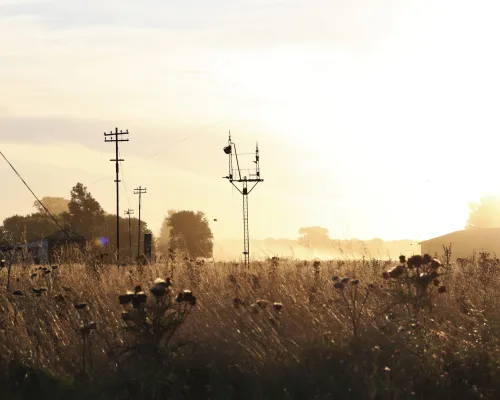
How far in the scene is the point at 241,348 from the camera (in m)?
7.56

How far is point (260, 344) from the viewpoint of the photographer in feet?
25.3

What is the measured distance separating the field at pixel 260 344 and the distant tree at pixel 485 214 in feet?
385

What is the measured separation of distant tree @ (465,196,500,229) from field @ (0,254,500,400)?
117m

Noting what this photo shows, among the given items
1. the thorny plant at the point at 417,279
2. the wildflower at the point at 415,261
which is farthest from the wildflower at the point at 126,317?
the wildflower at the point at 415,261

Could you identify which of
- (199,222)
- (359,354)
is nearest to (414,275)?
(359,354)

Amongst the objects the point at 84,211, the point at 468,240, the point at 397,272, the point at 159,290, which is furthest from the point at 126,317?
the point at 84,211

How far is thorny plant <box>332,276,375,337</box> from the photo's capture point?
736cm

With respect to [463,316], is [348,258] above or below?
above

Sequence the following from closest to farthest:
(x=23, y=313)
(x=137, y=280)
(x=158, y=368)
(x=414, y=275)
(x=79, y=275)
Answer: (x=158, y=368), (x=414, y=275), (x=23, y=313), (x=137, y=280), (x=79, y=275)

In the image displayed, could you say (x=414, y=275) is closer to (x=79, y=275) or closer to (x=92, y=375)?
(x=92, y=375)

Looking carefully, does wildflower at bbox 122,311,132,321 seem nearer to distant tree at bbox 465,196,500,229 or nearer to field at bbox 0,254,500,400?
field at bbox 0,254,500,400

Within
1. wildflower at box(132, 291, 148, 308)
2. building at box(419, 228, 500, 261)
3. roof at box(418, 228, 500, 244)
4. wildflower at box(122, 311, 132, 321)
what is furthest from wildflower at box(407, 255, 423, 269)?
roof at box(418, 228, 500, 244)

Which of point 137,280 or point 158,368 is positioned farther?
point 137,280

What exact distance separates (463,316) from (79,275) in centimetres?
709
